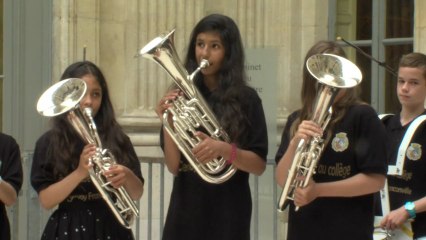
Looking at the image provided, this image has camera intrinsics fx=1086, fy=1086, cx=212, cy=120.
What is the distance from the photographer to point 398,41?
8.48 m

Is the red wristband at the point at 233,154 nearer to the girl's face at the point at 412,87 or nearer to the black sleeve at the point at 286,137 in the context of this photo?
the black sleeve at the point at 286,137

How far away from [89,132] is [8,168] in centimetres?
70

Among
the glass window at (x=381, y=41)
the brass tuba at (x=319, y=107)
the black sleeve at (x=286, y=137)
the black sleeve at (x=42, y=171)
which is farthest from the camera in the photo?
the glass window at (x=381, y=41)

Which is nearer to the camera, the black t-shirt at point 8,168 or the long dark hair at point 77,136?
the long dark hair at point 77,136

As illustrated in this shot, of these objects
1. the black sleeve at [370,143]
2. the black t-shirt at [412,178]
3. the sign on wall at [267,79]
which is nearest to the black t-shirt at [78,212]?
the black sleeve at [370,143]

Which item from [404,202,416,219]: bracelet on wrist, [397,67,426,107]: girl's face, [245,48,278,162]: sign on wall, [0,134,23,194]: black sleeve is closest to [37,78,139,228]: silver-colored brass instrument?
[0,134,23,194]: black sleeve

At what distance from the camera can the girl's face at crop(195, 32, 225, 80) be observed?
5.25m

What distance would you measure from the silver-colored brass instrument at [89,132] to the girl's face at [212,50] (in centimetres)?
63

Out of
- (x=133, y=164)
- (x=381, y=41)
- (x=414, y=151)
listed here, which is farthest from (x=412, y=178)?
(x=381, y=41)

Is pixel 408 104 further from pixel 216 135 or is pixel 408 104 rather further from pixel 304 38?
pixel 304 38

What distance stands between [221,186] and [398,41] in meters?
3.74

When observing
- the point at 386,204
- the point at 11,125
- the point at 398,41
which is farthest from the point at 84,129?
the point at 11,125

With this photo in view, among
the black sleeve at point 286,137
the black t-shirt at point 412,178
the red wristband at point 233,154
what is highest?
the black sleeve at point 286,137

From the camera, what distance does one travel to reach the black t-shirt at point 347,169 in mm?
4770
